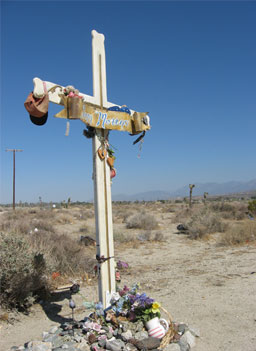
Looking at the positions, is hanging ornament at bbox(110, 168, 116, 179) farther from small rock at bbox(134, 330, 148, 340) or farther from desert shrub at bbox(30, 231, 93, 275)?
desert shrub at bbox(30, 231, 93, 275)

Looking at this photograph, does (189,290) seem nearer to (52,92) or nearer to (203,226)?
(52,92)

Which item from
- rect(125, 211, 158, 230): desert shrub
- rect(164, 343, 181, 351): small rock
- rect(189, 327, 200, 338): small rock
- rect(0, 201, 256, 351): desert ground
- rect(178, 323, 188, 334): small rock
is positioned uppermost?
rect(125, 211, 158, 230): desert shrub

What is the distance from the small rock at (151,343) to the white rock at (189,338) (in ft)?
1.13

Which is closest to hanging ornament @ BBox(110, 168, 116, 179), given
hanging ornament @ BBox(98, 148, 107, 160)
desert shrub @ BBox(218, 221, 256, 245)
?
hanging ornament @ BBox(98, 148, 107, 160)

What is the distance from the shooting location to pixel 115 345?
3.10 meters

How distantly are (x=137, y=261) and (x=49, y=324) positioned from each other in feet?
14.5

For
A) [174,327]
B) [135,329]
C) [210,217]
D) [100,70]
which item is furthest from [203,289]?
[210,217]

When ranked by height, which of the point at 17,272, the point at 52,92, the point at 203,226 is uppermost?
the point at 52,92

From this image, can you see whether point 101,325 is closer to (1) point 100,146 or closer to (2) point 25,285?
(2) point 25,285

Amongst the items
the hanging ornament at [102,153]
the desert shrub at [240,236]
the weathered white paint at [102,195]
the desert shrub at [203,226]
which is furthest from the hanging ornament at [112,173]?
the desert shrub at [203,226]

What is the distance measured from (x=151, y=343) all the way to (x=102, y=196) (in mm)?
1738

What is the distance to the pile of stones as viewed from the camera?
10.2 ft

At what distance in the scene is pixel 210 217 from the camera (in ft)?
45.1

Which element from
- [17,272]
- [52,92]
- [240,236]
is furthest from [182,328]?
[240,236]
